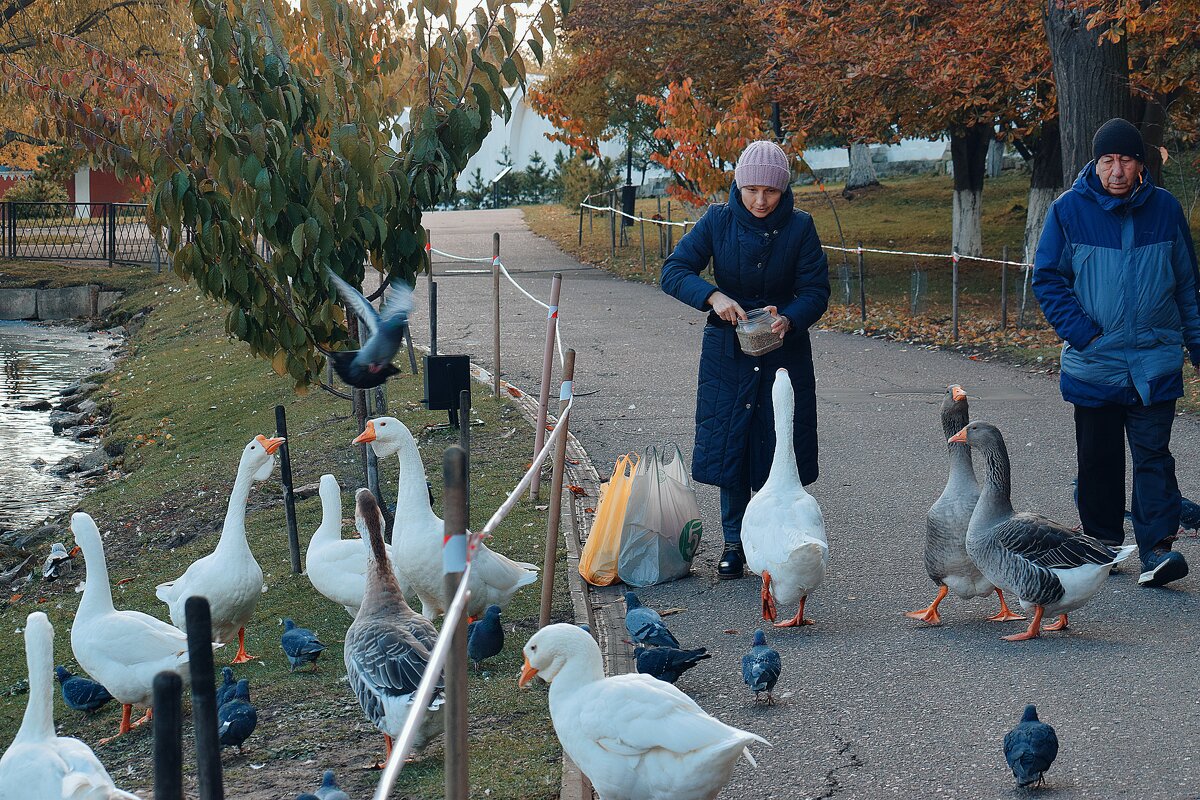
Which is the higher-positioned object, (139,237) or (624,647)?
(139,237)

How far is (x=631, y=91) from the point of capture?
29.8 metres

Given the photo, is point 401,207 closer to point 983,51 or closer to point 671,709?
point 671,709

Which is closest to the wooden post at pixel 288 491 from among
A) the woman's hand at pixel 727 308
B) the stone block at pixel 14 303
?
the woman's hand at pixel 727 308

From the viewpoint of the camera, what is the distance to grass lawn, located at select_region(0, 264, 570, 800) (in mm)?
4848

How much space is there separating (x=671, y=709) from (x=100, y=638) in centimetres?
310

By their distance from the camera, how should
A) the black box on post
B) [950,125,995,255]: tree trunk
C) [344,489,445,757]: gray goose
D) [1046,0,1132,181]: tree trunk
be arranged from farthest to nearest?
[950,125,995,255]: tree trunk, [1046,0,1132,181]: tree trunk, the black box on post, [344,489,445,757]: gray goose

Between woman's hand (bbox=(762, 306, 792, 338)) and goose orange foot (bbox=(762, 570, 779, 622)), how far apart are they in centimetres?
125

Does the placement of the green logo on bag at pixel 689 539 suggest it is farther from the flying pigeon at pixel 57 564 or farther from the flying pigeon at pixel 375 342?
the flying pigeon at pixel 57 564

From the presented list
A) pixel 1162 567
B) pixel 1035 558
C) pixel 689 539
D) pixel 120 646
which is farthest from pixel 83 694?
pixel 1162 567

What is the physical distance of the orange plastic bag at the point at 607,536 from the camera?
6.79m

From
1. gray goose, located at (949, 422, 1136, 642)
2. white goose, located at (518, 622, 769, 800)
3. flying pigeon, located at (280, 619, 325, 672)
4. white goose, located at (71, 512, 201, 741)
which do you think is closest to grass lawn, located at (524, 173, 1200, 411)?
A: gray goose, located at (949, 422, 1136, 642)

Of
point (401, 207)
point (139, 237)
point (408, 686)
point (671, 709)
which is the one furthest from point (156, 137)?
point (139, 237)

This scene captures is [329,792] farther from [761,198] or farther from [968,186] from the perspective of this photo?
[968,186]

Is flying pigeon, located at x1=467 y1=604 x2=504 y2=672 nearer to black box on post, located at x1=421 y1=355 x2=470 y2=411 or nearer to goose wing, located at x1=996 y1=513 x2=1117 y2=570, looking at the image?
goose wing, located at x1=996 y1=513 x2=1117 y2=570
